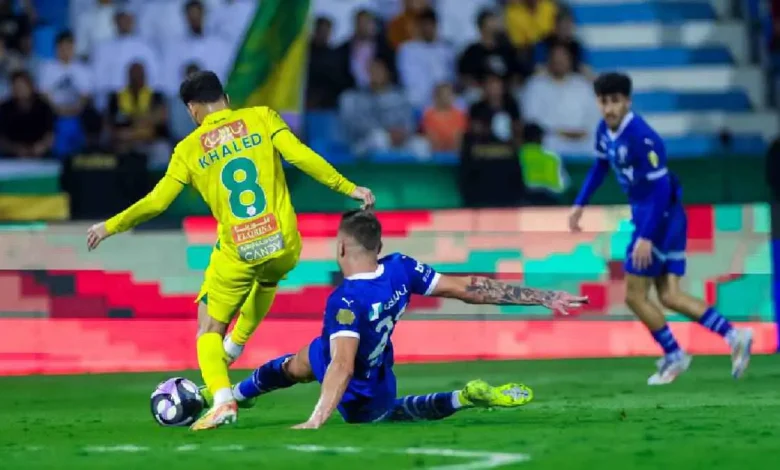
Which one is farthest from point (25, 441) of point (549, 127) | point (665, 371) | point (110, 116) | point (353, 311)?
point (549, 127)

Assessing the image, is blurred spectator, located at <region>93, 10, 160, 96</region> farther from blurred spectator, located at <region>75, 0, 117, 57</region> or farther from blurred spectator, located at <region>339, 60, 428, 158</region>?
blurred spectator, located at <region>339, 60, 428, 158</region>

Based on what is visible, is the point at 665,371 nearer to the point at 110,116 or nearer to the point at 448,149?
the point at 448,149

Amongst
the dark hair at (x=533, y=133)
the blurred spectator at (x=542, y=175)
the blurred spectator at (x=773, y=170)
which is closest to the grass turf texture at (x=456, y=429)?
the blurred spectator at (x=773, y=170)

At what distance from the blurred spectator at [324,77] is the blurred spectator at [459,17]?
87.4 inches

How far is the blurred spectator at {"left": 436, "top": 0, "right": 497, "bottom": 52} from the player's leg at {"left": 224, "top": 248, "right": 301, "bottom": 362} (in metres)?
11.1

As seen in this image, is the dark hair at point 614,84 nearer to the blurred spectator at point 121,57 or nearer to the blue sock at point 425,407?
the blue sock at point 425,407

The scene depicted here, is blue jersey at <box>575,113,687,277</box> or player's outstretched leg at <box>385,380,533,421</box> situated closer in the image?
player's outstretched leg at <box>385,380,533,421</box>

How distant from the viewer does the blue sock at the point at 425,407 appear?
9484mm

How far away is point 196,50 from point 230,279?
10577 mm

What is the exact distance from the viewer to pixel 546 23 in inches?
851

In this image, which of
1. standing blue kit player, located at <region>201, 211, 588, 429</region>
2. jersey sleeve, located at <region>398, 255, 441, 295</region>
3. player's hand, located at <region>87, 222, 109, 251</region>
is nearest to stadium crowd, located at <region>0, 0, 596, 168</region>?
player's hand, located at <region>87, 222, 109, 251</region>

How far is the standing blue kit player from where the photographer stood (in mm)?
8961

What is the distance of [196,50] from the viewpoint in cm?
2020

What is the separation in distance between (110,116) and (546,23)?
5.74 m
